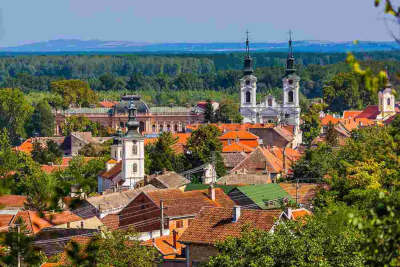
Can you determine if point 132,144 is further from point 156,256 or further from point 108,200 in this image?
point 156,256

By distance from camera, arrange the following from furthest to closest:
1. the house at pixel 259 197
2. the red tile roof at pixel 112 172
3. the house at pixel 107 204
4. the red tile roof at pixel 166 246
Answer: the red tile roof at pixel 112 172 < the house at pixel 107 204 < the house at pixel 259 197 < the red tile roof at pixel 166 246

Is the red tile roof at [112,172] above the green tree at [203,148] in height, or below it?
below

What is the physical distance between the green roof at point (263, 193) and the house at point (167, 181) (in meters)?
5.38

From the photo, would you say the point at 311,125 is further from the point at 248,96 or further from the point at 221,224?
the point at 221,224

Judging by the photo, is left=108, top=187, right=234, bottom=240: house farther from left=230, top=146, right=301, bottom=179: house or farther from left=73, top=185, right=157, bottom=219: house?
left=230, top=146, right=301, bottom=179: house

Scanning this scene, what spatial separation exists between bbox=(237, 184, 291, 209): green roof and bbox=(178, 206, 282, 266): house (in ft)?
33.8

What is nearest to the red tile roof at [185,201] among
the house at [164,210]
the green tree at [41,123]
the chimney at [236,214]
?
the house at [164,210]

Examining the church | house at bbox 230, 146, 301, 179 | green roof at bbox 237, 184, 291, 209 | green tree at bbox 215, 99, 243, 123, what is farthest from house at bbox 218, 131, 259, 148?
green roof at bbox 237, 184, 291, 209

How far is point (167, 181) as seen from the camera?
44750 mm

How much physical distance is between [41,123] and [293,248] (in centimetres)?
7459

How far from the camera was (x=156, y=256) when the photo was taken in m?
25.0

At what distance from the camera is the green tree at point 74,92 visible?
366 feet

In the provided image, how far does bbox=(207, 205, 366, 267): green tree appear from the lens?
18.2 metres

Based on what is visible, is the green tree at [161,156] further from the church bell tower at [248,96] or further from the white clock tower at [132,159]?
the church bell tower at [248,96]
